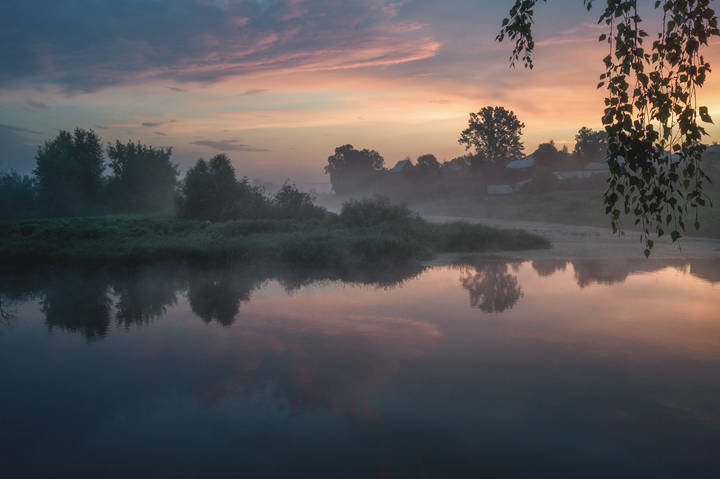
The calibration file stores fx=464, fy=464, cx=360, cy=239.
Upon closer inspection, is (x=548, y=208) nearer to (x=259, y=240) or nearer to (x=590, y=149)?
(x=590, y=149)

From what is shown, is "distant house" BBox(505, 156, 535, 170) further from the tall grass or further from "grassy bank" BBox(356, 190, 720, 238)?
the tall grass

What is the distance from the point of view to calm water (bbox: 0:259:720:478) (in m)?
6.36

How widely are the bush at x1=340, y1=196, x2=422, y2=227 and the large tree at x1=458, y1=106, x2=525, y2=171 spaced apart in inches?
2525

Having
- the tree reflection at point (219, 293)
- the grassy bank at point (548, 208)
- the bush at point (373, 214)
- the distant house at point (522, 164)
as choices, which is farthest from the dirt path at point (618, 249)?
the distant house at point (522, 164)

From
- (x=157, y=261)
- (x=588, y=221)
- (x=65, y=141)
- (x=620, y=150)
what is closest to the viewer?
(x=620, y=150)

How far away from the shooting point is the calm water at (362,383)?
636 cm

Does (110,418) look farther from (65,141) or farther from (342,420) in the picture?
(65,141)

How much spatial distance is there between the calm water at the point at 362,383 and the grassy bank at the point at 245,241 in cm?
610

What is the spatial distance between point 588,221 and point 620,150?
47.6m

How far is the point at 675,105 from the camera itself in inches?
172

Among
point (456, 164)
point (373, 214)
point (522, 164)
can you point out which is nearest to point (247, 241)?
point (373, 214)

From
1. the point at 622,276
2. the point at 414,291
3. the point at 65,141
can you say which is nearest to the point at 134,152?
the point at 65,141

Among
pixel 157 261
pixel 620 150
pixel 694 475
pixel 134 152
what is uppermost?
pixel 134 152

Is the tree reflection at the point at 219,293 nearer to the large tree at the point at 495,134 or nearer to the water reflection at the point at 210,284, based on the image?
the water reflection at the point at 210,284
